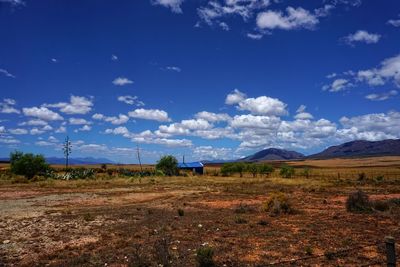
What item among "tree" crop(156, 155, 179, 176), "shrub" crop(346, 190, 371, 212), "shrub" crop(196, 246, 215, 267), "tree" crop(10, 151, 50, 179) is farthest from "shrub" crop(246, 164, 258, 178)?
"shrub" crop(196, 246, 215, 267)

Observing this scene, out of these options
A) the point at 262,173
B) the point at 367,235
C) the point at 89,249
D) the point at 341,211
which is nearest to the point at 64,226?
the point at 89,249

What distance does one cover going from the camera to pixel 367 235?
1844 centimetres

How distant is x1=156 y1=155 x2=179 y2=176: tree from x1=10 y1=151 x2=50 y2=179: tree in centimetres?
2490

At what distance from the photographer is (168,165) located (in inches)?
3580

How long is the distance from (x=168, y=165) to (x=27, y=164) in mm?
29362

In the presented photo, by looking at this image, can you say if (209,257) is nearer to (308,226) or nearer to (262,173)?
(308,226)

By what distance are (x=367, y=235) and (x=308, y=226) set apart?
3201mm

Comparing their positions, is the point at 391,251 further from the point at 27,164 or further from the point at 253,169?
the point at 253,169

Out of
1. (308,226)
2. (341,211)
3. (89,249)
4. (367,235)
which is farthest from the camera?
(341,211)

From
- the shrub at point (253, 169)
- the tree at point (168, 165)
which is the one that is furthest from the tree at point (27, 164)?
the shrub at point (253, 169)

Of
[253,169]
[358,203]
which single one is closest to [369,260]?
[358,203]

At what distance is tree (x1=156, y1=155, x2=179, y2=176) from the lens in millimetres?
89887

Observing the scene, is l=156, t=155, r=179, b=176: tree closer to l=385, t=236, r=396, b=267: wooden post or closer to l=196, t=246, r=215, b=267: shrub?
l=196, t=246, r=215, b=267: shrub

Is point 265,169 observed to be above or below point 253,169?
below
